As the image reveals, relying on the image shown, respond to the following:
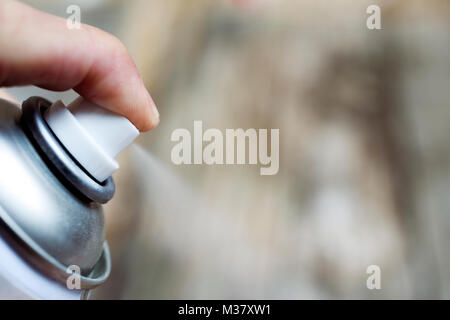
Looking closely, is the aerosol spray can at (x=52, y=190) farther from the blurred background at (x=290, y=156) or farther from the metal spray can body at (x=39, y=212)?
the blurred background at (x=290, y=156)

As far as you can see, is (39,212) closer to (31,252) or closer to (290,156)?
(31,252)

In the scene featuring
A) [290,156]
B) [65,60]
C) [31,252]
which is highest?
[290,156]

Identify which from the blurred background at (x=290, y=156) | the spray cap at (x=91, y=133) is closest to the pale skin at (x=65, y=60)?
the spray cap at (x=91, y=133)

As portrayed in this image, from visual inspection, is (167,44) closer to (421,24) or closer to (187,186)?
(187,186)

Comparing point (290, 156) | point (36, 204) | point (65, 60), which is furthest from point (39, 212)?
point (290, 156)

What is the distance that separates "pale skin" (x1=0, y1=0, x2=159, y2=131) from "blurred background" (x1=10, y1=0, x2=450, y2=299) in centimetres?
36

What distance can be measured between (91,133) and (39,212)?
0.06m

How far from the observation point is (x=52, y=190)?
0.27 m

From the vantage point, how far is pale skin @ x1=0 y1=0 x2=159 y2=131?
0.28m

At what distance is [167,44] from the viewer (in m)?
0.78

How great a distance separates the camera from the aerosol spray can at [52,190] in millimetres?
259
